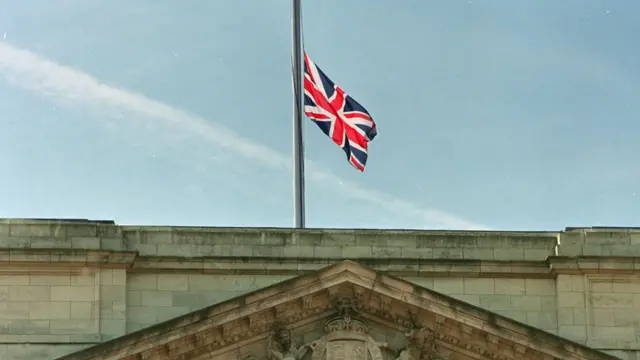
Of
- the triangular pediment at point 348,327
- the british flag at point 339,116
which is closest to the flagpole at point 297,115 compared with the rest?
the british flag at point 339,116

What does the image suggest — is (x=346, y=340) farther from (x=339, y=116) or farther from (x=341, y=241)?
(x=339, y=116)

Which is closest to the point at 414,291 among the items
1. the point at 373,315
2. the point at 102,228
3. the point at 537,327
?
the point at 373,315

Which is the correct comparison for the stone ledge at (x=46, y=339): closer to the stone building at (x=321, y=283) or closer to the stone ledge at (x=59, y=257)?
the stone building at (x=321, y=283)

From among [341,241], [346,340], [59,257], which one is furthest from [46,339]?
[341,241]

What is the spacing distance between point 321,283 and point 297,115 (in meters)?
8.16

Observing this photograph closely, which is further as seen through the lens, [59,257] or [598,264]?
[598,264]

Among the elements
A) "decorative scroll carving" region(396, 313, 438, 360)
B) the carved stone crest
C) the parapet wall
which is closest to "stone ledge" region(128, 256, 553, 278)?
the parapet wall

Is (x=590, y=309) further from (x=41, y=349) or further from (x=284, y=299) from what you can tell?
(x=41, y=349)

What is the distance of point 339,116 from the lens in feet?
163

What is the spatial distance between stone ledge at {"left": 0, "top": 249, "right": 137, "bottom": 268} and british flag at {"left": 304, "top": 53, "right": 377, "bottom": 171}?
6.70 metres

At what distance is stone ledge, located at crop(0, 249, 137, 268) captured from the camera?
45.6 m

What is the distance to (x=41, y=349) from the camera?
4503cm

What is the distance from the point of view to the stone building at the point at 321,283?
43406 millimetres

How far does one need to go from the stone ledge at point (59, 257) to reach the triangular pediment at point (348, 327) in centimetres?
349
